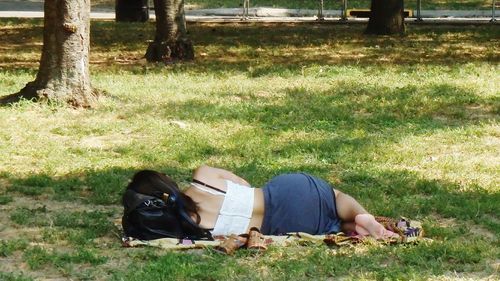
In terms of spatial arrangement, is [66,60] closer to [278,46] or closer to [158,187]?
[158,187]

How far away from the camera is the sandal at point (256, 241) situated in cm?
589

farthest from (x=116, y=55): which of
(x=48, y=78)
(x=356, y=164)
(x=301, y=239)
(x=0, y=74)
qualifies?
(x=301, y=239)

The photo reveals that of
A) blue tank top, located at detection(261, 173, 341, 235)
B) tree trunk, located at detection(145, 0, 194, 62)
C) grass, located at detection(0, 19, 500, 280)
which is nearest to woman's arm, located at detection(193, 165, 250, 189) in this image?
blue tank top, located at detection(261, 173, 341, 235)

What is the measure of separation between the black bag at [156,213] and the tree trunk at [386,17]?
42.2 feet

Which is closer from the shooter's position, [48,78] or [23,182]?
[23,182]

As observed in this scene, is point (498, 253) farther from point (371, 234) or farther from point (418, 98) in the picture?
point (418, 98)

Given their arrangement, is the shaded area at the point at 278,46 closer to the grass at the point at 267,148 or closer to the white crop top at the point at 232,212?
the grass at the point at 267,148

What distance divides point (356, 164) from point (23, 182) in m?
2.58

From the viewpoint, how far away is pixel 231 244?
5.91 meters

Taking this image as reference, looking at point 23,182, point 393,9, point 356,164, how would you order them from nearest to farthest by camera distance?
point 23,182, point 356,164, point 393,9

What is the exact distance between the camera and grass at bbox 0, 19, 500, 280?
5.72 m

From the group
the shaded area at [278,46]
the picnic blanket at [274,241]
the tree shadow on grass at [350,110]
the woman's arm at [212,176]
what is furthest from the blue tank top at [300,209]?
the shaded area at [278,46]

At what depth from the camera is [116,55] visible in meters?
15.7

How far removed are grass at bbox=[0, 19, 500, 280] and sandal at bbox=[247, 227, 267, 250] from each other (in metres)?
0.07
